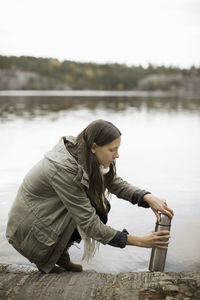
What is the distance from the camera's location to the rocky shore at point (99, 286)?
237 cm

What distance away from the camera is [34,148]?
976cm

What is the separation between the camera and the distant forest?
273ft

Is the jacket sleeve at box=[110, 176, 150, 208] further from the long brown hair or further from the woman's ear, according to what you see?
the woman's ear

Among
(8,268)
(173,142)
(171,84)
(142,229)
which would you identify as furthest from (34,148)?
(171,84)

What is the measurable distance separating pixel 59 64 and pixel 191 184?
87.5 meters

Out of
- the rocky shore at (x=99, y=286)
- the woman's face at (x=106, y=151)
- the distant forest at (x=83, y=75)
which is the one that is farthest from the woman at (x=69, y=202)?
the distant forest at (x=83, y=75)

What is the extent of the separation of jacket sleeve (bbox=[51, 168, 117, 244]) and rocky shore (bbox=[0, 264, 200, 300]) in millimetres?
368

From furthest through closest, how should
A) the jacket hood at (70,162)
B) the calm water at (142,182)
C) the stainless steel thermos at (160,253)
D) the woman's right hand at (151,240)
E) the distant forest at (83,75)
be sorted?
the distant forest at (83,75)
the calm water at (142,182)
the stainless steel thermos at (160,253)
the woman's right hand at (151,240)
the jacket hood at (70,162)

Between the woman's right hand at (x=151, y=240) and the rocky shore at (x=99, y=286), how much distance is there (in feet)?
0.82

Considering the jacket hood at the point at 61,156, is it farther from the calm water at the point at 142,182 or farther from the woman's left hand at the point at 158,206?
the calm water at the point at 142,182

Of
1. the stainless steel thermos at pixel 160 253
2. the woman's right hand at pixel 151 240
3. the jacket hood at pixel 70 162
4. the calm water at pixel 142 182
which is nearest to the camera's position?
the jacket hood at pixel 70 162

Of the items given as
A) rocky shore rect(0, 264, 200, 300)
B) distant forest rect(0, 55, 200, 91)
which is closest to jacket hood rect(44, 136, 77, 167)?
rocky shore rect(0, 264, 200, 300)

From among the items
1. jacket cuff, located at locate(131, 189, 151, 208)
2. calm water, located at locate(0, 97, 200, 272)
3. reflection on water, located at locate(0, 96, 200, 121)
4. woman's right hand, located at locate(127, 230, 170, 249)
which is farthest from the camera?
reflection on water, located at locate(0, 96, 200, 121)

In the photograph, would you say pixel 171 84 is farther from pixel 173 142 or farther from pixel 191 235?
pixel 191 235
